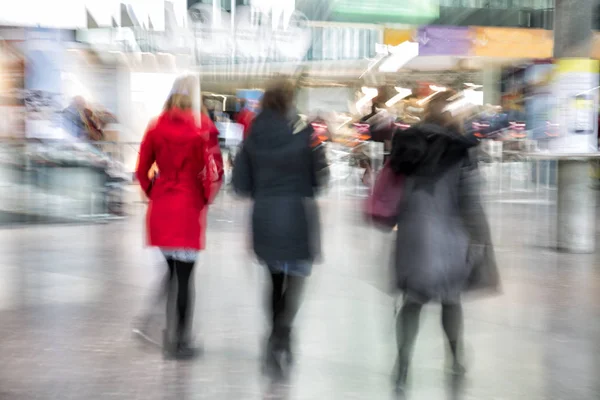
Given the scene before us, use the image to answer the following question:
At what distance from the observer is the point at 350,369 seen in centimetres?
583

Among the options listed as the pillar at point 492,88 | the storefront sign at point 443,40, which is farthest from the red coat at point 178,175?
the pillar at point 492,88

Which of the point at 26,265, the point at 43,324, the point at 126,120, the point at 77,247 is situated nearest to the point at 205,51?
the point at 126,120

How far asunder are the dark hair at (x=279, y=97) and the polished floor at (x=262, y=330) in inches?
62.8

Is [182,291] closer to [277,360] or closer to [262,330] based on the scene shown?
[277,360]

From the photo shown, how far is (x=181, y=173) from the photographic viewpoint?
5.92 meters

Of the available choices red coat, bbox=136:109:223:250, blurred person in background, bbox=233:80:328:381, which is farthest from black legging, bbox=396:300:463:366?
red coat, bbox=136:109:223:250

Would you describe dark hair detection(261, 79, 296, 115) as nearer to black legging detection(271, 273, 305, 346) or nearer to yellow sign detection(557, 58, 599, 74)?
black legging detection(271, 273, 305, 346)

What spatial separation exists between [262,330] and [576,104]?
5.43m

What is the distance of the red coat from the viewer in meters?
5.89

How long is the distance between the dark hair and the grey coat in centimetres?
76

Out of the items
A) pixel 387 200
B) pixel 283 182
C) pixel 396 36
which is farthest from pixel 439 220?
pixel 396 36

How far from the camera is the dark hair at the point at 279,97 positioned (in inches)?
216

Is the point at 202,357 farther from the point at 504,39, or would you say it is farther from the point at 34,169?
the point at 504,39

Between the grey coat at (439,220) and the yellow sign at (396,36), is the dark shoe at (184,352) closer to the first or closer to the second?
the grey coat at (439,220)
